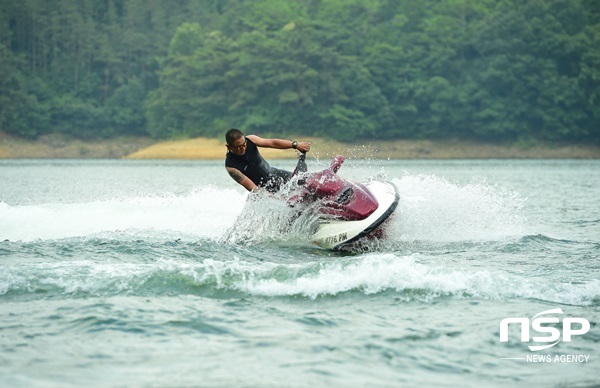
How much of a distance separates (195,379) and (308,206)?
257 inches

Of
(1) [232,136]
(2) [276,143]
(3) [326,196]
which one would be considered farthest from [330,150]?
(1) [232,136]

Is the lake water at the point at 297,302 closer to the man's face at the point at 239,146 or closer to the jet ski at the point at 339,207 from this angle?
the jet ski at the point at 339,207

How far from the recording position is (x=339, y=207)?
12.6m

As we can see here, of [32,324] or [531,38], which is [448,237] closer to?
[32,324]

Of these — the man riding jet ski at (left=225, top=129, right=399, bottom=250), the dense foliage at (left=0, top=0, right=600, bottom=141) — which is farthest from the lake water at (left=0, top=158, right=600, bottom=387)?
the dense foliage at (left=0, top=0, right=600, bottom=141)

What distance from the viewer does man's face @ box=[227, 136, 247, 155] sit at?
40.9 ft

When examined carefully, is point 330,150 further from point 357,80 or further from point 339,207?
point 339,207

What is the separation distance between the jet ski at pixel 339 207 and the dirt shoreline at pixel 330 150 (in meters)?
53.2

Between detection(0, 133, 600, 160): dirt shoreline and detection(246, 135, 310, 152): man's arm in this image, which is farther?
detection(0, 133, 600, 160): dirt shoreline

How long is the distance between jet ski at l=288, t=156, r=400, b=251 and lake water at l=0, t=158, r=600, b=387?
0.82 ft

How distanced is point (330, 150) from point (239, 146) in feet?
178

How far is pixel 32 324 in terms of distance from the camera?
784 cm

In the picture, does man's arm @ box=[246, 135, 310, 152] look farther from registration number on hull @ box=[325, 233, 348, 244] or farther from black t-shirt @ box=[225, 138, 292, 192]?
registration number on hull @ box=[325, 233, 348, 244]

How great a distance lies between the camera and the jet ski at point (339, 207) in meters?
12.5
